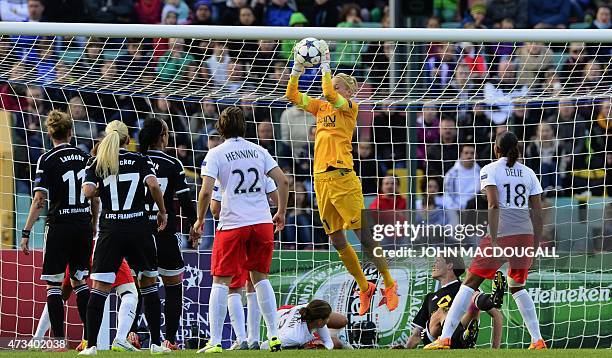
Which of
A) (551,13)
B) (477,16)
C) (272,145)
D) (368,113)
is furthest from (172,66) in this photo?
(551,13)

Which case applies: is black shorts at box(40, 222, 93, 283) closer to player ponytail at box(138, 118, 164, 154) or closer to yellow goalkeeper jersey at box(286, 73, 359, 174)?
player ponytail at box(138, 118, 164, 154)

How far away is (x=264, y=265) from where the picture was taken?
36.0 feet

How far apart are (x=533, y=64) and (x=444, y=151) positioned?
162 cm

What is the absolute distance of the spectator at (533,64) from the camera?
578 inches

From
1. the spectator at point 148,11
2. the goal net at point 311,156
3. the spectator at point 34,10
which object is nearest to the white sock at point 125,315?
the goal net at point 311,156

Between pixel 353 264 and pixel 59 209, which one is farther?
pixel 353 264

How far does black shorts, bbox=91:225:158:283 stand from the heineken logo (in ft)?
14.7

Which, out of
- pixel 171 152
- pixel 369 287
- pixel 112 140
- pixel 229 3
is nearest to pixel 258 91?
pixel 171 152

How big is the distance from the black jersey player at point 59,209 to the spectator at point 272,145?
304cm

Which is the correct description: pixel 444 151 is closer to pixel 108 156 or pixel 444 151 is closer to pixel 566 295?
pixel 566 295

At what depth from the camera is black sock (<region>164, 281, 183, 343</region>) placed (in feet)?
37.5

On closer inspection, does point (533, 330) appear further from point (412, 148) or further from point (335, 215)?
point (412, 148)

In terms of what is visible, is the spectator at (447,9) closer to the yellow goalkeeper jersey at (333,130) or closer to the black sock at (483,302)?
the yellow goalkeeper jersey at (333,130)

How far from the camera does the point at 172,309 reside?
11.5m
